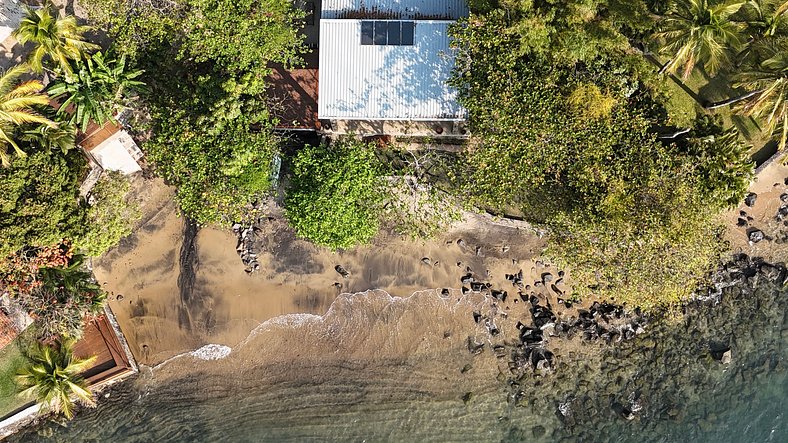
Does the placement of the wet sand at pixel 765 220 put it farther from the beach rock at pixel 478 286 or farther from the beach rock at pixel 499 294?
the beach rock at pixel 478 286

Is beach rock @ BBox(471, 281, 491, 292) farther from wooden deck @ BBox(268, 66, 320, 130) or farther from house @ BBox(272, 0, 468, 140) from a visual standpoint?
wooden deck @ BBox(268, 66, 320, 130)

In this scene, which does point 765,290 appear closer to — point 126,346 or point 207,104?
point 207,104

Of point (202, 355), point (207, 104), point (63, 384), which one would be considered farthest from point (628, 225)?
point (63, 384)

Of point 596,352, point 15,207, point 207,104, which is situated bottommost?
point 596,352

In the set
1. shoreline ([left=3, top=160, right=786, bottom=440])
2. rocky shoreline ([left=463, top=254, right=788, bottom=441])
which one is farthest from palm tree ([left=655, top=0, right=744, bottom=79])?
rocky shoreline ([left=463, top=254, right=788, bottom=441])

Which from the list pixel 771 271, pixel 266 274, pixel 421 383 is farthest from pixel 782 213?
pixel 266 274

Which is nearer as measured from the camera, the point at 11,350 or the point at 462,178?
the point at 462,178

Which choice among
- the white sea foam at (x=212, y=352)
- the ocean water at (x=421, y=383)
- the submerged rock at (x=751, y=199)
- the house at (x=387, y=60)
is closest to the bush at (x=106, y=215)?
the white sea foam at (x=212, y=352)
